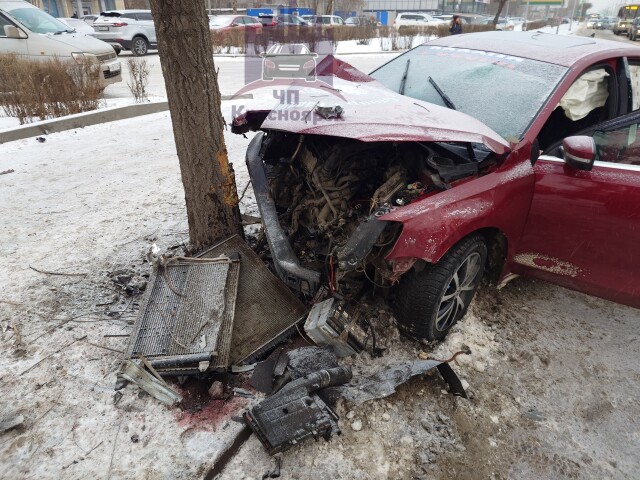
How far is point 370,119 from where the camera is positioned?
2461 millimetres

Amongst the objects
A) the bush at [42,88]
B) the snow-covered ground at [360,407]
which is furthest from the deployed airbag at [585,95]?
the bush at [42,88]

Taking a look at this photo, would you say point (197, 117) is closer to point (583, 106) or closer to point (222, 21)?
point (583, 106)

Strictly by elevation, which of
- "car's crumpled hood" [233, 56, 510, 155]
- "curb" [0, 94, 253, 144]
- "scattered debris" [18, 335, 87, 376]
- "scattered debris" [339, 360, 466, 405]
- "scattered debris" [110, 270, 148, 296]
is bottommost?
"scattered debris" [18, 335, 87, 376]

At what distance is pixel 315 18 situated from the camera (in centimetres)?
2677

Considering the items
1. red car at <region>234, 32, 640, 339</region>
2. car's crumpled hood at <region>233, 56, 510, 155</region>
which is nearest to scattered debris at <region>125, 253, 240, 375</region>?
red car at <region>234, 32, 640, 339</region>

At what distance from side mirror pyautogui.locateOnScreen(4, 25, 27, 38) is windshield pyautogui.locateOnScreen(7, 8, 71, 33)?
1.03ft

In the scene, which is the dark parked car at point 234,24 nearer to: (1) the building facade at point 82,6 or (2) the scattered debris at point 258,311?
(1) the building facade at point 82,6

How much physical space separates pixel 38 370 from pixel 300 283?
158 centimetres

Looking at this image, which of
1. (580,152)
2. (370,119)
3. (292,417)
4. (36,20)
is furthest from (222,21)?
(292,417)

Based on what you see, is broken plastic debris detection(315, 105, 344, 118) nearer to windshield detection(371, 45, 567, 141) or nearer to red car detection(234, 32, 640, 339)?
Result: red car detection(234, 32, 640, 339)

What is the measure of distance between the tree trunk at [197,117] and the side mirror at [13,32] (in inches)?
296

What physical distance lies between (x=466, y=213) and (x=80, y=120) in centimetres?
669

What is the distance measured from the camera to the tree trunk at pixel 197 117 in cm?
251

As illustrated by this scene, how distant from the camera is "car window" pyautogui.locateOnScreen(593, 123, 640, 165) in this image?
8.43ft
